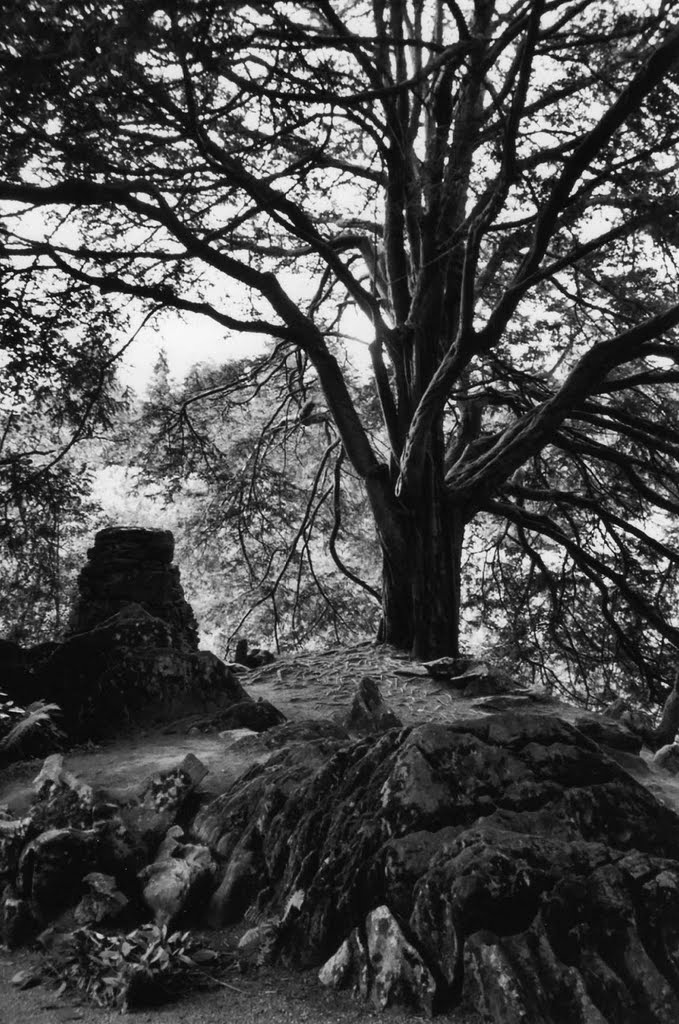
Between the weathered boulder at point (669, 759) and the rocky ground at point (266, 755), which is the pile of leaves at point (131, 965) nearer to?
the rocky ground at point (266, 755)

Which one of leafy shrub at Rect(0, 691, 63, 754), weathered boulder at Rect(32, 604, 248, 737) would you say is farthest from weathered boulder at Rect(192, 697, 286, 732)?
leafy shrub at Rect(0, 691, 63, 754)

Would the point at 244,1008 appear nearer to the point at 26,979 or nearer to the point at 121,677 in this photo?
the point at 26,979

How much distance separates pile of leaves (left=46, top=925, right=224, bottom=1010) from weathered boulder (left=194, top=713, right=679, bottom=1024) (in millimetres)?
360

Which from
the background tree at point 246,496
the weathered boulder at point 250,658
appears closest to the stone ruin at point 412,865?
the weathered boulder at point 250,658

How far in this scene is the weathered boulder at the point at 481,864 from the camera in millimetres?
2492

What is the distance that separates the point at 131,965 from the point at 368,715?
2938 mm

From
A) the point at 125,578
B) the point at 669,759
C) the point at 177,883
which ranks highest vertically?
the point at 125,578

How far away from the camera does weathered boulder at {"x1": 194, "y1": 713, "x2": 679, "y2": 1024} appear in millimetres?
2492

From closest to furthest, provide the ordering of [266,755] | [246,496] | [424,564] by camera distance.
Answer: [266,755] → [424,564] → [246,496]

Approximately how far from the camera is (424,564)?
9.00 meters

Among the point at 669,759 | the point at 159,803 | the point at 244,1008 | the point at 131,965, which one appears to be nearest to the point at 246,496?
the point at 669,759

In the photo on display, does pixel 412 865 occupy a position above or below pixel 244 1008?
above

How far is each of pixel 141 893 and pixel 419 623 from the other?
5.63 m

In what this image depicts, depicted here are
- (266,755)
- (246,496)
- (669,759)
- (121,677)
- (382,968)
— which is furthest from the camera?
(246,496)
